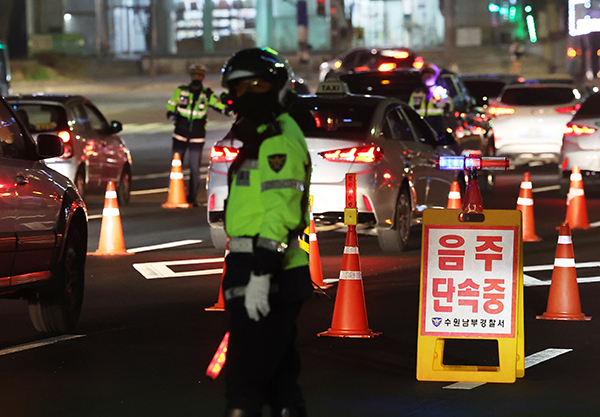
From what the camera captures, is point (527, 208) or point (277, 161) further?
point (527, 208)

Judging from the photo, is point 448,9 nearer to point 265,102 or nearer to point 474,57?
point 474,57

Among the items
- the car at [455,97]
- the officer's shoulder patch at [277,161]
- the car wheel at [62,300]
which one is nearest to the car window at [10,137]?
the car wheel at [62,300]

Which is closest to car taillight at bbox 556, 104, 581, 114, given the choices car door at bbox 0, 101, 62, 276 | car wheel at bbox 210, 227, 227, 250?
car wheel at bbox 210, 227, 227, 250

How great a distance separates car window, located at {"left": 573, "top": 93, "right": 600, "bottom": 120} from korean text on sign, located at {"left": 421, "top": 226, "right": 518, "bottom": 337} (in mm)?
11753

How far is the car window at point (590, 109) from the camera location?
1873cm

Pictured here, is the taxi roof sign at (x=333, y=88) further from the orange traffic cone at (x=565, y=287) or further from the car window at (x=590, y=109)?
the car window at (x=590, y=109)

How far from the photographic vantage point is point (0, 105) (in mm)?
8695

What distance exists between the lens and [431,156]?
14109mm

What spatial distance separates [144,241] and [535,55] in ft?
153

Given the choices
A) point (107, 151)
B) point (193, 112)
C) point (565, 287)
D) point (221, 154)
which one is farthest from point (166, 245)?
point (565, 287)

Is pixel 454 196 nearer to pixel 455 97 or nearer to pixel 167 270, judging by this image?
pixel 167 270

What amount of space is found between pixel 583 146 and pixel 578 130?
27 cm

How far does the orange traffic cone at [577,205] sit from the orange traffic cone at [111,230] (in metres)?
5.45

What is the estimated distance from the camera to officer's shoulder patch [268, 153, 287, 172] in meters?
5.21
